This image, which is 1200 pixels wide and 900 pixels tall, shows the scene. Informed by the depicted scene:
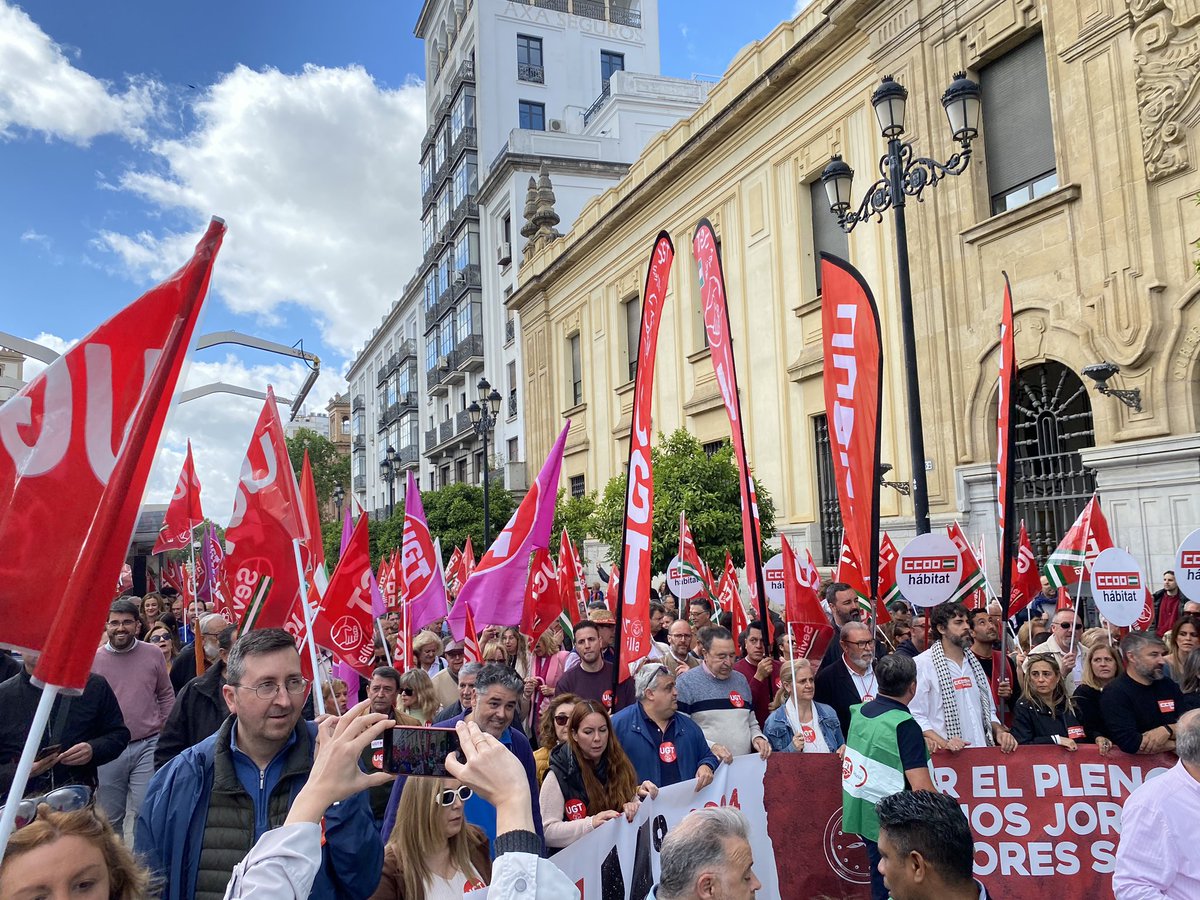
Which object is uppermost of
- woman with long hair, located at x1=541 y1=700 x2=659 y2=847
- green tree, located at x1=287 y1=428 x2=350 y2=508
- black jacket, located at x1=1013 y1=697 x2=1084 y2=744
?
green tree, located at x1=287 y1=428 x2=350 y2=508

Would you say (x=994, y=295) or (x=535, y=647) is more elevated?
(x=994, y=295)

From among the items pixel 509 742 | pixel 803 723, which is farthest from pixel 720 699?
pixel 509 742

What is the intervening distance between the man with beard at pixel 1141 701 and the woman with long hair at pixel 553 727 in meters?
3.09

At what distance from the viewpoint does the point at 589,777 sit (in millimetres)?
4402

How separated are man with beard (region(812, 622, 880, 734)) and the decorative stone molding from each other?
882 centimetres

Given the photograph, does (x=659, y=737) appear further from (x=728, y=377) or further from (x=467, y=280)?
(x=467, y=280)

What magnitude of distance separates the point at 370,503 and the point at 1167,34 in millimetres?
64671

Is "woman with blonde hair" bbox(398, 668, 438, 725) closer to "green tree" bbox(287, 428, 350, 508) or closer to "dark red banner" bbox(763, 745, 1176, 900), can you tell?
"dark red banner" bbox(763, 745, 1176, 900)

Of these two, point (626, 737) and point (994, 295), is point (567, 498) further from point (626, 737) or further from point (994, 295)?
point (626, 737)

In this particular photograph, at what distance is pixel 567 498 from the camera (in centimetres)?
2970

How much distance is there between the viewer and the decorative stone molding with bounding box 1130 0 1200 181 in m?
11.5

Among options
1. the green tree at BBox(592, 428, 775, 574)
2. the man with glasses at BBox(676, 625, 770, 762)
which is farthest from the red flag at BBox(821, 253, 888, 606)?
the green tree at BBox(592, 428, 775, 574)

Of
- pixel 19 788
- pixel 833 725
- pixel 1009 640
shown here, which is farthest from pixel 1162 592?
pixel 19 788

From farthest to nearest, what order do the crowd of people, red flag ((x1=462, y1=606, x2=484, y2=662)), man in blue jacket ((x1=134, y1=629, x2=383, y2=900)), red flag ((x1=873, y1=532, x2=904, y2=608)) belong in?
red flag ((x1=873, y1=532, x2=904, y2=608)), red flag ((x1=462, y1=606, x2=484, y2=662)), man in blue jacket ((x1=134, y1=629, x2=383, y2=900)), the crowd of people
